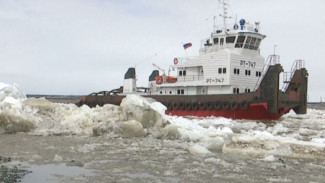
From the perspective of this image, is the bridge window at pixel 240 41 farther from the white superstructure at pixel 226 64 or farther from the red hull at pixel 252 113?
the red hull at pixel 252 113

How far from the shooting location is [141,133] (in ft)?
42.8

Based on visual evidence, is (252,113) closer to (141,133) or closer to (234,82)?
(234,82)

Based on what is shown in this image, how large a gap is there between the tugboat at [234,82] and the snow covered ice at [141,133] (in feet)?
26.5

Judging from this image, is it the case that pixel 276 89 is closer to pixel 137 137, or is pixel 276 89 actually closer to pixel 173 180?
pixel 137 137

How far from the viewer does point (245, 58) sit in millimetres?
27344

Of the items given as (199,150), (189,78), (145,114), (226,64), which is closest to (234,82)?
(226,64)

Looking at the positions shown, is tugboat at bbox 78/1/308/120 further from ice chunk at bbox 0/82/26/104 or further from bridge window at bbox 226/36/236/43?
ice chunk at bbox 0/82/26/104

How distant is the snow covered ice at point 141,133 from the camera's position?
9.38m

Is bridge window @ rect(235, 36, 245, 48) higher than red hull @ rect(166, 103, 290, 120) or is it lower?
higher

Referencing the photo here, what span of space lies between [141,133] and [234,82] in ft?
49.3

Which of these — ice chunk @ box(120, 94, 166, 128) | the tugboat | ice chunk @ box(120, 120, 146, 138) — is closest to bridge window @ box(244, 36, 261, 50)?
the tugboat

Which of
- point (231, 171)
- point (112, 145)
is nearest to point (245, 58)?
point (112, 145)

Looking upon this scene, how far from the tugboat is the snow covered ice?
8082 millimetres

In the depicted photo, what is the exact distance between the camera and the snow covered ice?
9383 mm
